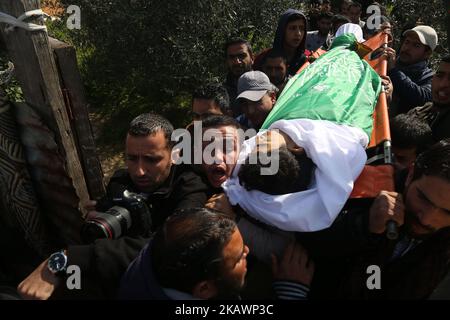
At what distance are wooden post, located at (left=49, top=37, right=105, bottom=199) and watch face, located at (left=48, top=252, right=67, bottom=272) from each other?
0.71m

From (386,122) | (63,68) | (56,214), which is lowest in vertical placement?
(56,214)

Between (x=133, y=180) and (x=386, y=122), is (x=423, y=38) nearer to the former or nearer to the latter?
(x=386, y=122)

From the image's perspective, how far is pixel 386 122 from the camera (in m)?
2.22

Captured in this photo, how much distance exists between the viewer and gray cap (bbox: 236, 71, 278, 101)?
8.66 ft

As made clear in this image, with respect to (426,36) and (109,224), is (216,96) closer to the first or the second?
(109,224)

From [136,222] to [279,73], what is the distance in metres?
2.09

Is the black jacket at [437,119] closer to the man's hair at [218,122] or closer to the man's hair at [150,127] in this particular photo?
the man's hair at [218,122]

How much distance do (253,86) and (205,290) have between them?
5.78 ft

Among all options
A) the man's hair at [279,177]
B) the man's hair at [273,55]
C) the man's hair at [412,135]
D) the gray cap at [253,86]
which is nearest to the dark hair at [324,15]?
the man's hair at [273,55]

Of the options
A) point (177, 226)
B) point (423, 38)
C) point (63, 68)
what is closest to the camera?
point (177, 226)

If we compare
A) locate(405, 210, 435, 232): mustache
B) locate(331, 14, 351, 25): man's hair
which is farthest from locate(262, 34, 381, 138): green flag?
locate(331, 14, 351, 25): man's hair

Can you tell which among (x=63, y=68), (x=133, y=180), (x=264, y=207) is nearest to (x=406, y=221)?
(x=264, y=207)

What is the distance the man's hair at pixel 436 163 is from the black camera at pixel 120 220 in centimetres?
108

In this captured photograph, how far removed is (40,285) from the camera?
136 centimetres
